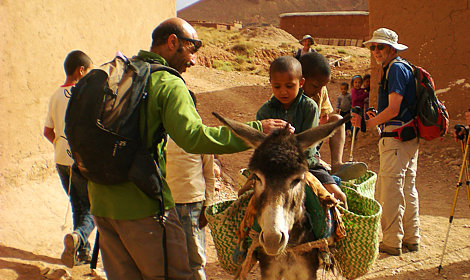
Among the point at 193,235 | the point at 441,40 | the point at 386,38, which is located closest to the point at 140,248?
the point at 193,235

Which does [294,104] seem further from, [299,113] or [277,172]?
[277,172]

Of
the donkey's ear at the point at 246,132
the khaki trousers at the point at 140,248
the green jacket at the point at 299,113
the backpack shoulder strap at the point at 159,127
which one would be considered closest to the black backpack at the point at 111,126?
the backpack shoulder strap at the point at 159,127

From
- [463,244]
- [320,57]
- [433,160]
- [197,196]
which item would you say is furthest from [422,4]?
[197,196]

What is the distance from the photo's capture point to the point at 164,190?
104 inches

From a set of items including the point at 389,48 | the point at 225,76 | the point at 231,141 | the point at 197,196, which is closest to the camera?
the point at 231,141

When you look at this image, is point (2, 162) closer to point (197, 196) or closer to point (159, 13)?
point (197, 196)

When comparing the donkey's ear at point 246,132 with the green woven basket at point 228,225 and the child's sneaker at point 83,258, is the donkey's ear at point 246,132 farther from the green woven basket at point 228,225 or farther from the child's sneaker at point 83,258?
the child's sneaker at point 83,258

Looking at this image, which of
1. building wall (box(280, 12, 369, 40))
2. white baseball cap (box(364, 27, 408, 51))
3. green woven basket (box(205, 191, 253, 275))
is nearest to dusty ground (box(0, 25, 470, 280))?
green woven basket (box(205, 191, 253, 275))

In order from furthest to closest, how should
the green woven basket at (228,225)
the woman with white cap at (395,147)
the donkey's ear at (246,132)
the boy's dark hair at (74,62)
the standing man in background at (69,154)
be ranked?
the woman with white cap at (395,147) < the boy's dark hair at (74,62) < the standing man in background at (69,154) < the green woven basket at (228,225) < the donkey's ear at (246,132)

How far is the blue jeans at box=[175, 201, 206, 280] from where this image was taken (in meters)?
3.71

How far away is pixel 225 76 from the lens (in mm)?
17078

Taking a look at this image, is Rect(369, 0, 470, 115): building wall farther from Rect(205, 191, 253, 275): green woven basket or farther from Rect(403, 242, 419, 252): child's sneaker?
Rect(205, 191, 253, 275): green woven basket

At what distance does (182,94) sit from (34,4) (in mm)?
4397

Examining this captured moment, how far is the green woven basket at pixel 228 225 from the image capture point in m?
Answer: 3.22
